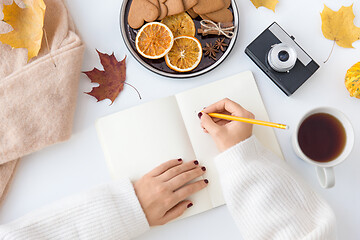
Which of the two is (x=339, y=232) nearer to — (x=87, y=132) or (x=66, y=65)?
(x=87, y=132)

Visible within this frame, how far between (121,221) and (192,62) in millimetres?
416

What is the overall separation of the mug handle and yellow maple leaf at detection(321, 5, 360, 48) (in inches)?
13.4

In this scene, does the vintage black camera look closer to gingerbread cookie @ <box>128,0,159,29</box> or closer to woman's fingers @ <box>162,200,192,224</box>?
gingerbread cookie @ <box>128,0,159,29</box>

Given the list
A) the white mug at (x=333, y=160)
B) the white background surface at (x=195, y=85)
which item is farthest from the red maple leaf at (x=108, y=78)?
the white mug at (x=333, y=160)

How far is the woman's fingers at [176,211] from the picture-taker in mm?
767

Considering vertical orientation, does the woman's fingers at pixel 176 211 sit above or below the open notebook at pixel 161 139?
below

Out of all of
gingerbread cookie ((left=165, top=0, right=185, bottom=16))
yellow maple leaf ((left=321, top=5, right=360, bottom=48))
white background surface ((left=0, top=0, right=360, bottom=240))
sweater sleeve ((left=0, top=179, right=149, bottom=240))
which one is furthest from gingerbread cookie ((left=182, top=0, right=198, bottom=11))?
sweater sleeve ((left=0, top=179, right=149, bottom=240))

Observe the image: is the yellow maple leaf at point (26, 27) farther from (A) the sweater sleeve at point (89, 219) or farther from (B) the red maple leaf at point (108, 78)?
(A) the sweater sleeve at point (89, 219)

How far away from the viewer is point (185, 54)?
797mm

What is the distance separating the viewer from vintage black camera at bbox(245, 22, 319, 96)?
31.7 inches

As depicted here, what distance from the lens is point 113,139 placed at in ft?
2.62

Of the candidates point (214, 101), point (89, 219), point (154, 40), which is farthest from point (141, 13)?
point (89, 219)

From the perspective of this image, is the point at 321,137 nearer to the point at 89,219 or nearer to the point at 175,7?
the point at 175,7

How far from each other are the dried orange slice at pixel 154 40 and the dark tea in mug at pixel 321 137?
1.25ft
